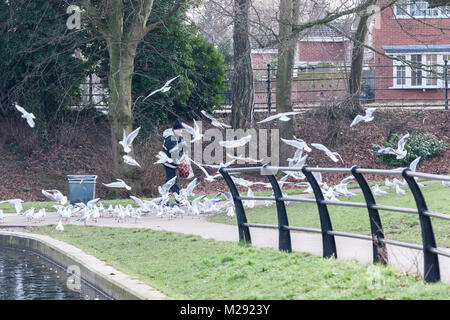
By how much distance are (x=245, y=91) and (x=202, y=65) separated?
2478 millimetres

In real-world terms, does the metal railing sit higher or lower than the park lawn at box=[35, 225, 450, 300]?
higher

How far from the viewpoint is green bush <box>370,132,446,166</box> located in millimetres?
25234

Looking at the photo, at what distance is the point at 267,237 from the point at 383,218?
88.9 inches

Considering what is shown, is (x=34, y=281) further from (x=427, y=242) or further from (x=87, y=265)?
(x=427, y=242)

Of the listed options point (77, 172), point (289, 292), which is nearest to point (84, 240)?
point (289, 292)

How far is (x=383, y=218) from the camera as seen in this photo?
12328mm

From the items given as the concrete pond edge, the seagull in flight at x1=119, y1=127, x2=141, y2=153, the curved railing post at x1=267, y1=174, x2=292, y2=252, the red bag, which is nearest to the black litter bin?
the seagull in flight at x1=119, y1=127, x2=141, y2=153

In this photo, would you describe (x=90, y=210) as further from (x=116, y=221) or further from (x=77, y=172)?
(x=77, y=172)

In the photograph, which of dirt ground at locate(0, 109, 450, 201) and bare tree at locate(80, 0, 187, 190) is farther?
dirt ground at locate(0, 109, 450, 201)

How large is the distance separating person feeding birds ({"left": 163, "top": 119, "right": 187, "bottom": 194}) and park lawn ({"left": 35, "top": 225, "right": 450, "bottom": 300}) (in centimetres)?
473

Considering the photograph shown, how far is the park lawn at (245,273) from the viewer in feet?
21.4

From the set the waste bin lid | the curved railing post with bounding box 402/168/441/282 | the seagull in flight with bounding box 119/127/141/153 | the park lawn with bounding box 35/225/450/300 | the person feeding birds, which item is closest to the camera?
the park lawn with bounding box 35/225/450/300

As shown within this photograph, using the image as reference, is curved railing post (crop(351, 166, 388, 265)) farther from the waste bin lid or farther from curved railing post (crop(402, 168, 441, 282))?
the waste bin lid

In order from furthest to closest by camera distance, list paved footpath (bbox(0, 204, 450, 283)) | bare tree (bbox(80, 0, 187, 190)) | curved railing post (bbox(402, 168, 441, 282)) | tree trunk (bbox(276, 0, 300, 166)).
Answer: tree trunk (bbox(276, 0, 300, 166)) < bare tree (bbox(80, 0, 187, 190)) < paved footpath (bbox(0, 204, 450, 283)) < curved railing post (bbox(402, 168, 441, 282))
